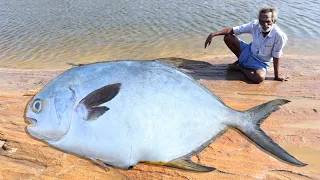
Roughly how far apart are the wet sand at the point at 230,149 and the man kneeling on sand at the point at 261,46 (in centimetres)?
20

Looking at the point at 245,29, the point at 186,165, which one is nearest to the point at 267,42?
the point at 245,29

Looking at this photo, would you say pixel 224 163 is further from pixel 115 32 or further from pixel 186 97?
pixel 115 32

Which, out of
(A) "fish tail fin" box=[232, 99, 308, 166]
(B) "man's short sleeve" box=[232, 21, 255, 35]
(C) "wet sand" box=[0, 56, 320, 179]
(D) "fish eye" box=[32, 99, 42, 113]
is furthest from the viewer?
(B) "man's short sleeve" box=[232, 21, 255, 35]

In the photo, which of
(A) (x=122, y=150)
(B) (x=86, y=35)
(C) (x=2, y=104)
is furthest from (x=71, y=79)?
(B) (x=86, y=35)

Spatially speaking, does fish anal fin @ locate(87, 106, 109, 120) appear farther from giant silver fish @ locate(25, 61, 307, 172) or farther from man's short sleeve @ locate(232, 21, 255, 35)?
man's short sleeve @ locate(232, 21, 255, 35)

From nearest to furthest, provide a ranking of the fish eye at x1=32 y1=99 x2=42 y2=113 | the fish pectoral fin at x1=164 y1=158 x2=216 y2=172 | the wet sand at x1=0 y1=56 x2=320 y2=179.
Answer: the fish pectoral fin at x1=164 y1=158 x2=216 y2=172 → the fish eye at x1=32 y1=99 x2=42 y2=113 → the wet sand at x1=0 y1=56 x2=320 y2=179

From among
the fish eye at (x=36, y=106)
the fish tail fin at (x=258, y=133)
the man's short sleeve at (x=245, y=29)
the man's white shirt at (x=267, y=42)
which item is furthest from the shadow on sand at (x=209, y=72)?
the fish eye at (x=36, y=106)

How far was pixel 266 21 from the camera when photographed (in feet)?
12.4

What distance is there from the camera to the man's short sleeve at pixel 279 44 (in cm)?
378

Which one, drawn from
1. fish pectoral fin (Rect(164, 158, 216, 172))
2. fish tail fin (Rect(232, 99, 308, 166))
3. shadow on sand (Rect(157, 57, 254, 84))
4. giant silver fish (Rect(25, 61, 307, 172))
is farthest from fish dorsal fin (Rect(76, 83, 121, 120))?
shadow on sand (Rect(157, 57, 254, 84))

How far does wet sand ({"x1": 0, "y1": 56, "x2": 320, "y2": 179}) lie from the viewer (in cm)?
219

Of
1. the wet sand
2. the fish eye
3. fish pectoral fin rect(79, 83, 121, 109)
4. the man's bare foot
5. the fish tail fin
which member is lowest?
the wet sand

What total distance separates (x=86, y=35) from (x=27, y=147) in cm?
566

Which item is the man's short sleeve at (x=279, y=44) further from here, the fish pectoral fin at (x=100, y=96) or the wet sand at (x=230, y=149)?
the fish pectoral fin at (x=100, y=96)
